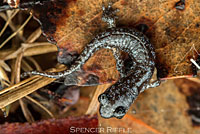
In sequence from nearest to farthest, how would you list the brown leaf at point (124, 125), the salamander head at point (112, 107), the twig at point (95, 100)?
the salamander head at point (112, 107) → the twig at point (95, 100) → the brown leaf at point (124, 125)

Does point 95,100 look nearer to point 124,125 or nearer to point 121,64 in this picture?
point 124,125

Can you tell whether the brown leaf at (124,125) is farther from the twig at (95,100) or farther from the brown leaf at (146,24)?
the brown leaf at (146,24)

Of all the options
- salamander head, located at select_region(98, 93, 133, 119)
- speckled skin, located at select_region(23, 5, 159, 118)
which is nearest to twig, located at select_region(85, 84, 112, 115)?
speckled skin, located at select_region(23, 5, 159, 118)

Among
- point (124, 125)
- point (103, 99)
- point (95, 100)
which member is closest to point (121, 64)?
point (103, 99)

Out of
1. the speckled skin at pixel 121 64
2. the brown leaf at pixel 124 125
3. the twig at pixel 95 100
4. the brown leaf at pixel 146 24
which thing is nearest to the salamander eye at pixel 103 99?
the speckled skin at pixel 121 64

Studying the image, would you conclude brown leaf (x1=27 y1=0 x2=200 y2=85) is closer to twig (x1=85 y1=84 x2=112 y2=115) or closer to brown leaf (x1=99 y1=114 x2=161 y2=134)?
twig (x1=85 y1=84 x2=112 y2=115)

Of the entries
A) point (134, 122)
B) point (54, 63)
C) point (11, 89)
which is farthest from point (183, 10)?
point (11, 89)
